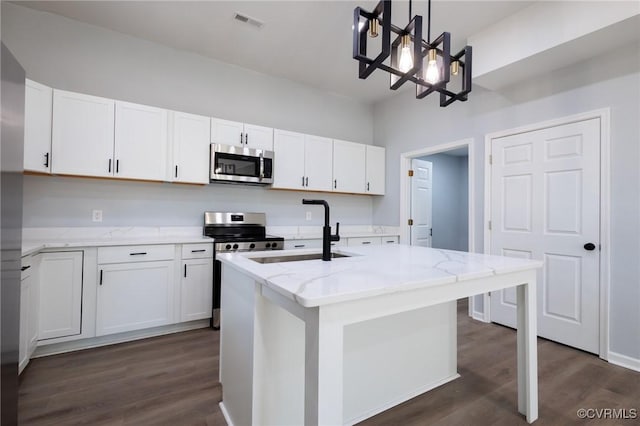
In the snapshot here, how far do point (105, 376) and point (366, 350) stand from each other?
72.9 inches

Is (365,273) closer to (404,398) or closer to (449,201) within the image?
(404,398)

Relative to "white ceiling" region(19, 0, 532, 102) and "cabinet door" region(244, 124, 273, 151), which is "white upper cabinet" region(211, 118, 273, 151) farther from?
"white ceiling" region(19, 0, 532, 102)

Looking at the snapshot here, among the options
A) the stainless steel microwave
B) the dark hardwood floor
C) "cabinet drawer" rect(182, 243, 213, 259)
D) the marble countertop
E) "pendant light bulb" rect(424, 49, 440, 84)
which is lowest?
the dark hardwood floor

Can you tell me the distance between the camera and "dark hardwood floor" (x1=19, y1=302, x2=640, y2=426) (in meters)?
1.67

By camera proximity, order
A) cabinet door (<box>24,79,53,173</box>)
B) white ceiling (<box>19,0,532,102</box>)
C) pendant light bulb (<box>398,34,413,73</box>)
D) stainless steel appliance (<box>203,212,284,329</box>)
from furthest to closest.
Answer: stainless steel appliance (<box>203,212,284,329</box>)
white ceiling (<box>19,0,532,102</box>)
cabinet door (<box>24,79,53,173</box>)
pendant light bulb (<box>398,34,413,73</box>)

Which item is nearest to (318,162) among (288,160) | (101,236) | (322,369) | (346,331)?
(288,160)

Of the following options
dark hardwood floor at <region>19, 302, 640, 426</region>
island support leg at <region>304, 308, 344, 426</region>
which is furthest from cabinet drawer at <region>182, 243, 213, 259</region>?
island support leg at <region>304, 308, 344, 426</region>

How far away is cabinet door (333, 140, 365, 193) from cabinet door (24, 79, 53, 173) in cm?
300

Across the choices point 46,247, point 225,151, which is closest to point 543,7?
point 225,151

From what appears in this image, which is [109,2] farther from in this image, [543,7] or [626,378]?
[626,378]

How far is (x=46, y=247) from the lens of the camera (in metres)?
2.32

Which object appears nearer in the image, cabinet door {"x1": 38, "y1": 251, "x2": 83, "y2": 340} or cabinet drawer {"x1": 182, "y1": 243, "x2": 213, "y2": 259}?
cabinet door {"x1": 38, "y1": 251, "x2": 83, "y2": 340}

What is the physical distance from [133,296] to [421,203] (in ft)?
12.8

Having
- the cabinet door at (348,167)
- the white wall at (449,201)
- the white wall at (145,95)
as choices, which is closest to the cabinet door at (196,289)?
the white wall at (145,95)
